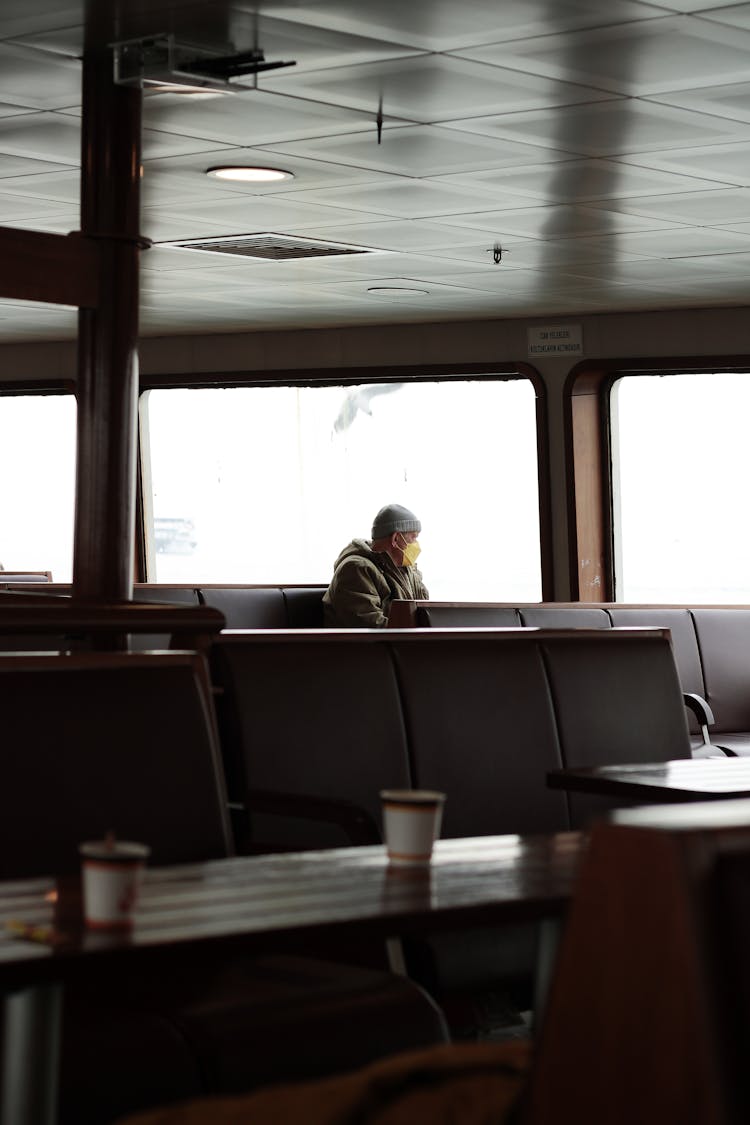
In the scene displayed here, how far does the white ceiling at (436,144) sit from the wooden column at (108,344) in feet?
0.78

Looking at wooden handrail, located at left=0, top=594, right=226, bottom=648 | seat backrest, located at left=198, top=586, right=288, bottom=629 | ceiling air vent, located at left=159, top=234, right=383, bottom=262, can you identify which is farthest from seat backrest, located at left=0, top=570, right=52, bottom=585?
wooden handrail, located at left=0, top=594, right=226, bottom=648

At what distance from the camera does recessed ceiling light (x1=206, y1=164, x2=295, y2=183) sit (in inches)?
239

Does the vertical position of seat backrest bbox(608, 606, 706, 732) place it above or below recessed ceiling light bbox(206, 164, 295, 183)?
below

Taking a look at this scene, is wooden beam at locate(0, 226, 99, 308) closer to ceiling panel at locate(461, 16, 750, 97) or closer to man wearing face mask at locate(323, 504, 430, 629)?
ceiling panel at locate(461, 16, 750, 97)

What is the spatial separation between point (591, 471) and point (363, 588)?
268 cm

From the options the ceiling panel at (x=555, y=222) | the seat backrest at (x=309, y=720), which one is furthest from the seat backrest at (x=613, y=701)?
the ceiling panel at (x=555, y=222)

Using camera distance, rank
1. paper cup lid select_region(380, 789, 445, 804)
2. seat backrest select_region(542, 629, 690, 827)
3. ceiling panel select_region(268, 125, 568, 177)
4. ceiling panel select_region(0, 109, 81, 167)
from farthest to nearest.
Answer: ceiling panel select_region(268, 125, 568, 177) → ceiling panel select_region(0, 109, 81, 167) → seat backrest select_region(542, 629, 690, 827) → paper cup lid select_region(380, 789, 445, 804)

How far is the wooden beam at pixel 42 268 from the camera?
4.36m

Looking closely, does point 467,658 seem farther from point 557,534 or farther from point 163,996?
point 557,534

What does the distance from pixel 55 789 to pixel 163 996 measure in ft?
1.41

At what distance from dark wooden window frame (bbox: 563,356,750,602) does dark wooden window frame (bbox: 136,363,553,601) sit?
16cm

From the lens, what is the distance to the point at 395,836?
6.87 ft

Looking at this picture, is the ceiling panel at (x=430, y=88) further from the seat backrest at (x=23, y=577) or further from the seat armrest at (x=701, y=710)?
the seat backrest at (x=23, y=577)

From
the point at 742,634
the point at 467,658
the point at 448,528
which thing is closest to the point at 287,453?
the point at 448,528
